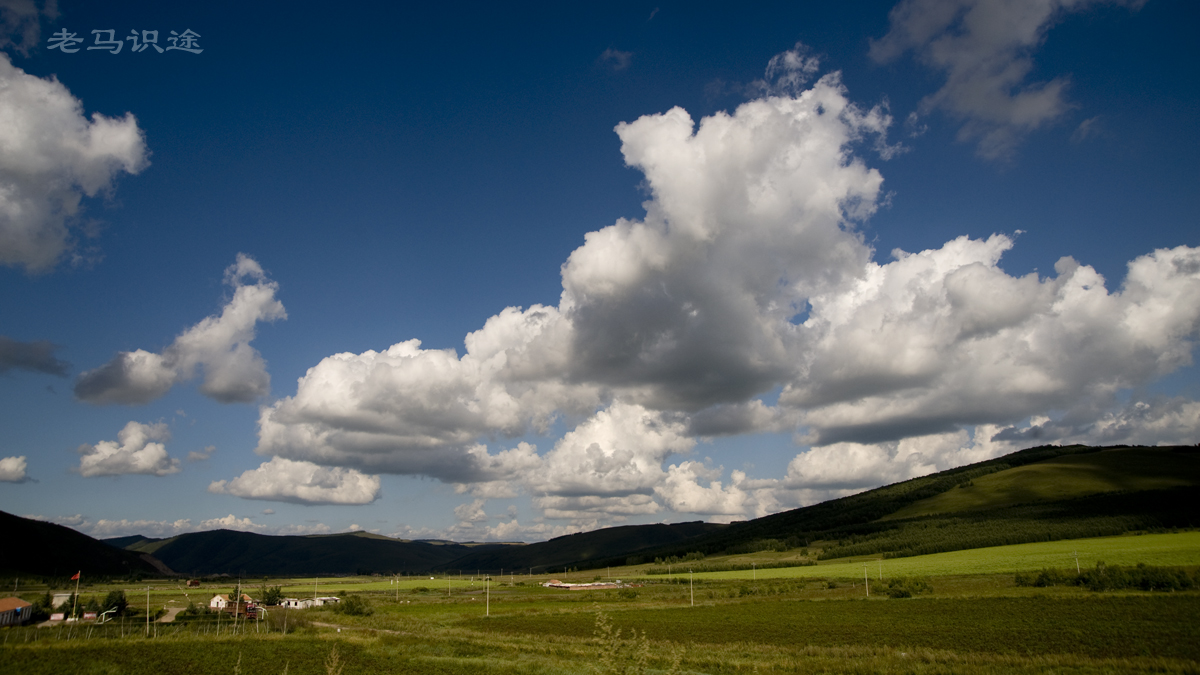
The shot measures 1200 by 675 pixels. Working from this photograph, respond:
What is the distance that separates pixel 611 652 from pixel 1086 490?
22461 centimetres

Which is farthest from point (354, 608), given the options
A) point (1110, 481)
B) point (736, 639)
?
point (1110, 481)

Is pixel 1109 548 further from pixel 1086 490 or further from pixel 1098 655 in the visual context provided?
pixel 1086 490

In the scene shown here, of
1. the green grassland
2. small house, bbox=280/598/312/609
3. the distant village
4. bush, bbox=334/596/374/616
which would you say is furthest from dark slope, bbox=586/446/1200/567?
the distant village

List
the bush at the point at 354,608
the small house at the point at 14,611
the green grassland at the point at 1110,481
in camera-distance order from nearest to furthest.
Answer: the small house at the point at 14,611 → the bush at the point at 354,608 → the green grassland at the point at 1110,481

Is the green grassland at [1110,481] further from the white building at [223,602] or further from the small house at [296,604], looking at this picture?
the white building at [223,602]

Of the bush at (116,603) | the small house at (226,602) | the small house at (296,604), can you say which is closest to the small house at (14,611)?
the bush at (116,603)

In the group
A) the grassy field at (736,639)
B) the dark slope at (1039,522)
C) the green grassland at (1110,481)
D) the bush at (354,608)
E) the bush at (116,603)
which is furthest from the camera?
the green grassland at (1110,481)

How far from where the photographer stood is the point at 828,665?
3775cm

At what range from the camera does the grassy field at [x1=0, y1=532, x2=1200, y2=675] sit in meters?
37.2

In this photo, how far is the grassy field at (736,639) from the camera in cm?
3716

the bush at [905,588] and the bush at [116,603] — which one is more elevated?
the bush at [116,603]

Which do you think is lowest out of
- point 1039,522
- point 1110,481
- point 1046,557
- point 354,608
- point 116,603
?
point 1039,522

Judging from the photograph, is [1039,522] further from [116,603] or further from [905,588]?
[116,603]

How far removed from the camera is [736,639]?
51906 mm
